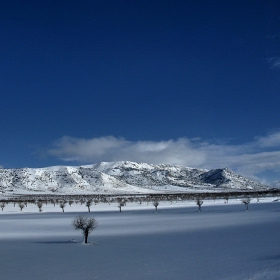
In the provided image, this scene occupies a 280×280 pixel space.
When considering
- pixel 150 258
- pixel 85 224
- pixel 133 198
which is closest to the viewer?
pixel 150 258

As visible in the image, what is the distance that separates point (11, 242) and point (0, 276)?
10.6m

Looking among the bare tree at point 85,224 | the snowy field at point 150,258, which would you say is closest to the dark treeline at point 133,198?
the bare tree at point 85,224

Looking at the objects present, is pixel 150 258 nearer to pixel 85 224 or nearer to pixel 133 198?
pixel 85 224

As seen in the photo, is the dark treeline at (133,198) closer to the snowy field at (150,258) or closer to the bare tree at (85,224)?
the bare tree at (85,224)

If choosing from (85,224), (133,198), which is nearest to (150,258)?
(85,224)

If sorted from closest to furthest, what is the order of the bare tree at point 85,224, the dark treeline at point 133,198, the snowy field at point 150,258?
1. the snowy field at point 150,258
2. the bare tree at point 85,224
3. the dark treeline at point 133,198

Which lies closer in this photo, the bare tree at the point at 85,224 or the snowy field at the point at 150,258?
the snowy field at the point at 150,258

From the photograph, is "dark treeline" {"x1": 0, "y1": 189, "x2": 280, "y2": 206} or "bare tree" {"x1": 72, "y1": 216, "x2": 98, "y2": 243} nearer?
"bare tree" {"x1": 72, "y1": 216, "x2": 98, "y2": 243}

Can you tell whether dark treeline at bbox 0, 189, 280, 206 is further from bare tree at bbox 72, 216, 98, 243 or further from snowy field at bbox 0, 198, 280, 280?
snowy field at bbox 0, 198, 280, 280

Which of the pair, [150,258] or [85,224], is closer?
[150,258]

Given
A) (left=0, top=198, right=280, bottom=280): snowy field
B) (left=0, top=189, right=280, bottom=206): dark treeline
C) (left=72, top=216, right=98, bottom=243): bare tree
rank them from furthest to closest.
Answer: (left=0, top=189, right=280, bottom=206): dark treeline, (left=72, top=216, right=98, bottom=243): bare tree, (left=0, top=198, right=280, bottom=280): snowy field

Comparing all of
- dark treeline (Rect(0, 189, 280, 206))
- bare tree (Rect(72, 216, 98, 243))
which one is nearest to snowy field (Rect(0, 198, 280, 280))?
bare tree (Rect(72, 216, 98, 243))

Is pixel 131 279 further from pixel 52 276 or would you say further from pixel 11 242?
pixel 11 242

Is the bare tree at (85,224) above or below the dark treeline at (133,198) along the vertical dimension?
below
